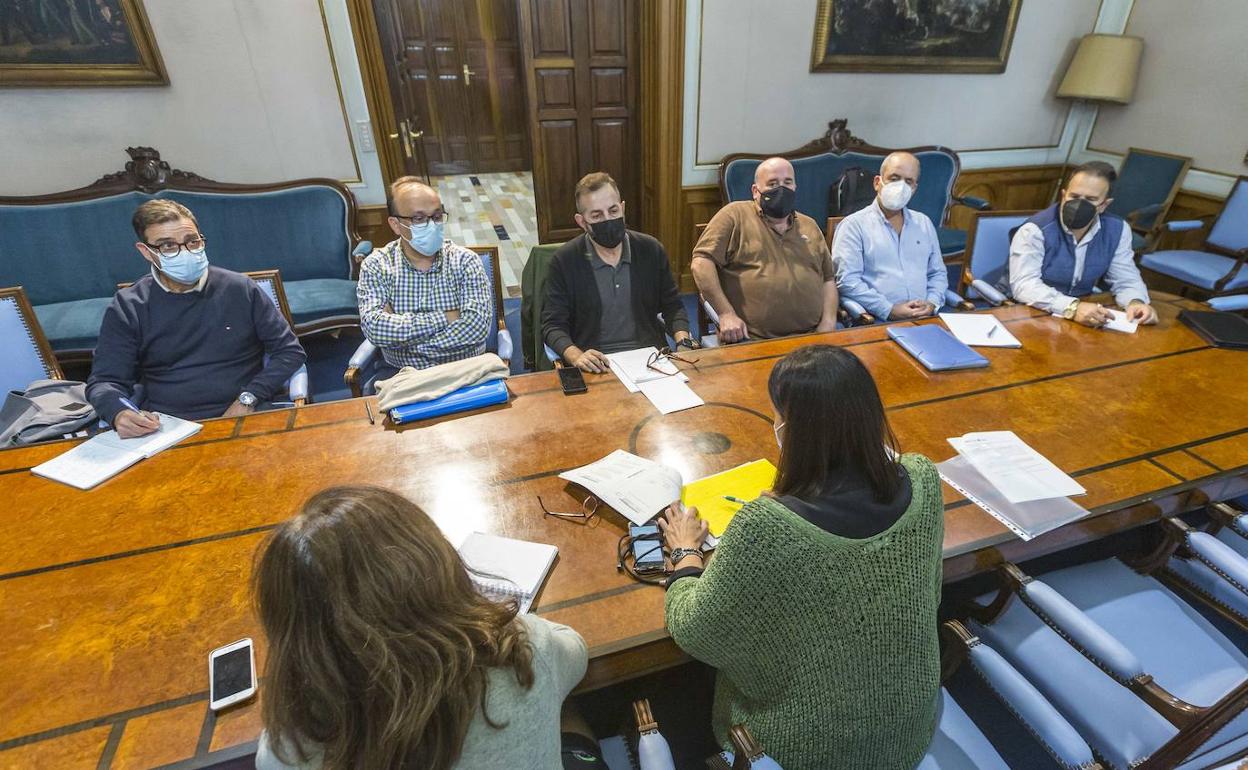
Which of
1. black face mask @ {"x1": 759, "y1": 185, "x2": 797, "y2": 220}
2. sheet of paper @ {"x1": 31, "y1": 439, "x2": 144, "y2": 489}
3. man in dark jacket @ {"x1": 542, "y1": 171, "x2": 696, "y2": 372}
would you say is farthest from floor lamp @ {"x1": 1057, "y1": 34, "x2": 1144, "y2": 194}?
sheet of paper @ {"x1": 31, "y1": 439, "x2": 144, "y2": 489}

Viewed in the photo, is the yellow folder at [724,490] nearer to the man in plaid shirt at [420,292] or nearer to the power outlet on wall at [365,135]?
the man in plaid shirt at [420,292]

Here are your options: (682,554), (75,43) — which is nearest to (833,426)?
(682,554)

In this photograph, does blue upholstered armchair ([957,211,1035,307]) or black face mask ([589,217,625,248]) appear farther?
blue upholstered armchair ([957,211,1035,307])

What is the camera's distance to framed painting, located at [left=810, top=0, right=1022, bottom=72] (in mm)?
3951

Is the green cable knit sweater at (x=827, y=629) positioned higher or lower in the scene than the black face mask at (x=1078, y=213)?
lower

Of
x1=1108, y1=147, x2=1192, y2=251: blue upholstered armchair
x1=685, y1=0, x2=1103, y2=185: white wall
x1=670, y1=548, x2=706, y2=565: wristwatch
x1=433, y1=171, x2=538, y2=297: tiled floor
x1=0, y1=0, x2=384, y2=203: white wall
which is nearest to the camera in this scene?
x1=670, y1=548, x2=706, y2=565: wristwatch

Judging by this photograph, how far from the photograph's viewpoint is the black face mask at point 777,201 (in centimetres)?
251

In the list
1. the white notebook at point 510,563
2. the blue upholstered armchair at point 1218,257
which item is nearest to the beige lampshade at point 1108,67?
the blue upholstered armchair at point 1218,257

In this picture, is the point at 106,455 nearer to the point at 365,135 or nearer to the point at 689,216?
the point at 365,135

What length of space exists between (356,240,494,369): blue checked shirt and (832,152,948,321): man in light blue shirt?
1.65m

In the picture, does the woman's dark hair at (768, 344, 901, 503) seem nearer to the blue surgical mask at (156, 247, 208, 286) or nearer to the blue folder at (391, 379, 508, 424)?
the blue folder at (391, 379, 508, 424)

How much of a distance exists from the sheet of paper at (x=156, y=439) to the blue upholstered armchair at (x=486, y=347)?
0.55 meters

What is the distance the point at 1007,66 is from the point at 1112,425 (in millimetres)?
4066

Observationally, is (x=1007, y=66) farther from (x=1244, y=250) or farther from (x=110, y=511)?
(x=110, y=511)
